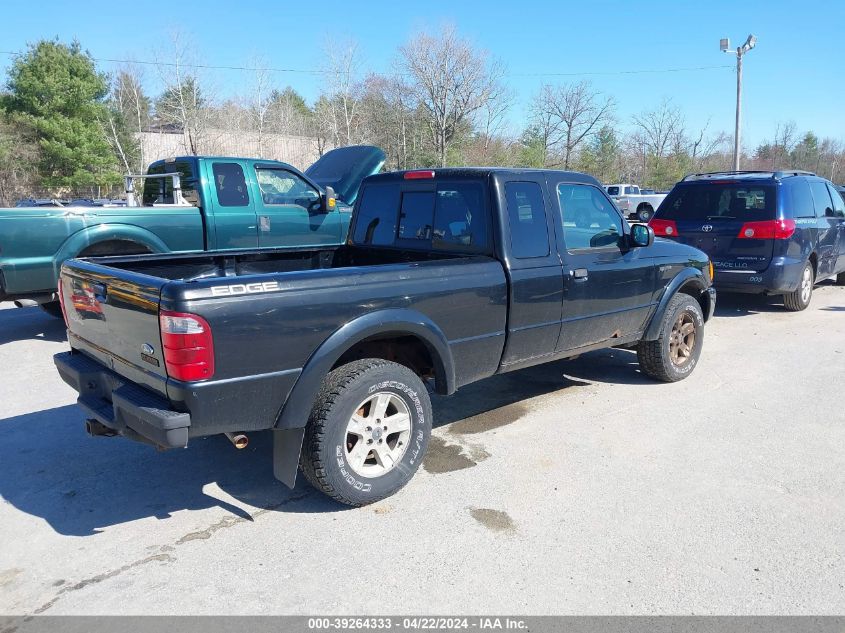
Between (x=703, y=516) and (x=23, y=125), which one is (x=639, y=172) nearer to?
(x=23, y=125)

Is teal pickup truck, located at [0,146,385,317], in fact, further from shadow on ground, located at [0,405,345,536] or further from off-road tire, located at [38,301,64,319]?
shadow on ground, located at [0,405,345,536]

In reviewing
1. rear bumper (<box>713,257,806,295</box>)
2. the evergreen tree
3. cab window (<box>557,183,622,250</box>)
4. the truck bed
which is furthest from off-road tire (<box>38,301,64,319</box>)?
the evergreen tree

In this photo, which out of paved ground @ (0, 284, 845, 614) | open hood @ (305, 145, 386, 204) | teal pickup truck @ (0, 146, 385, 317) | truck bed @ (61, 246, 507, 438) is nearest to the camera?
paved ground @ (0, 284, 845, 614)

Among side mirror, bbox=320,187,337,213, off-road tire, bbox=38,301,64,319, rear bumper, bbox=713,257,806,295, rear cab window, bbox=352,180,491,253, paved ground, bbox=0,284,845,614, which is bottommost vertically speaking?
paved ground, bbox=0,284,845,614

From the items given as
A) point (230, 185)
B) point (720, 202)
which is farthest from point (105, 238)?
point (720, 202)

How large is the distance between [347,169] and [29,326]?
5024mm

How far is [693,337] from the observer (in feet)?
20.3

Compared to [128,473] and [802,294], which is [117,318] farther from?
[802,294]

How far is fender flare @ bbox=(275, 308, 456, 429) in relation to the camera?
330cm

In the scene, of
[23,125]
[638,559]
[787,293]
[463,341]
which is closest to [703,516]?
[638,559]

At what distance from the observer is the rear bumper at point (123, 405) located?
3000 mm

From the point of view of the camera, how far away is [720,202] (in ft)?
29.4

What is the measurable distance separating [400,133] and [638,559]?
37368 millimetres

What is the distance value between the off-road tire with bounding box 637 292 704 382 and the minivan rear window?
335cm
